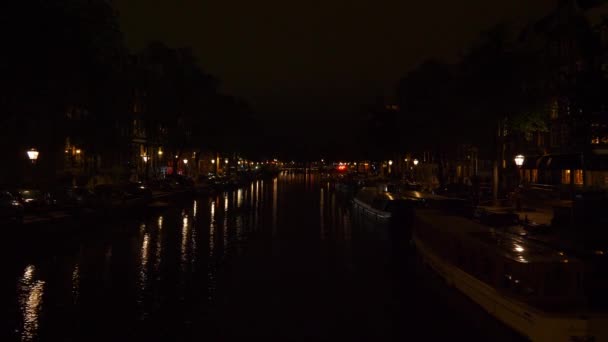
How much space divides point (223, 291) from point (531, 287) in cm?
992

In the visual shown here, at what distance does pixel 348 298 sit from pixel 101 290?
8070 millimetres

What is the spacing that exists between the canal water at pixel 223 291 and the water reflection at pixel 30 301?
0.10ft

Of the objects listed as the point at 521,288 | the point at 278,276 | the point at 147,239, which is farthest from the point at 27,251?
the point at 521,288

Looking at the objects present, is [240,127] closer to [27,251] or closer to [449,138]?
[449,138]

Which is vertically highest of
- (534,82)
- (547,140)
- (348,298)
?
(534,82)

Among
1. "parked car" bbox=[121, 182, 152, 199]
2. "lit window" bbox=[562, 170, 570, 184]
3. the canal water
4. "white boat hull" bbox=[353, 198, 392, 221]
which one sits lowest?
the canal water

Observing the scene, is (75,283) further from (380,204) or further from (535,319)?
(380,204)

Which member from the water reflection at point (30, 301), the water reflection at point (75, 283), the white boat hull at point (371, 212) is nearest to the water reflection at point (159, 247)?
the water reflection at point (75, 283)

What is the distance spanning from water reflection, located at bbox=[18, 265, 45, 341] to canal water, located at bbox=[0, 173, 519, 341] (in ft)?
0.10

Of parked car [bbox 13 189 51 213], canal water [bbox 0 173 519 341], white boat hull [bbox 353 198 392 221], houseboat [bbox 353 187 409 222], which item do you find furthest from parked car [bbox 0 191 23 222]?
white boat hull [bbox 353 198 392 221]

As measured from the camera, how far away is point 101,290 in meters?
19.0

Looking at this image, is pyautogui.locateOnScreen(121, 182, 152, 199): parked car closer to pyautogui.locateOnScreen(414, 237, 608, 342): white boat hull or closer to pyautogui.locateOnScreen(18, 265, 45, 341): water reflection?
pyautogui.locateOnScreen(18, 265, 45, 341): water reflection

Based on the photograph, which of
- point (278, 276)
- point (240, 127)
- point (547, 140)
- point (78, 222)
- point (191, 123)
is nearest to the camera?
point (278, 276)

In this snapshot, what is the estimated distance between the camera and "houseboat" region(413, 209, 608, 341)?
39.5ft
